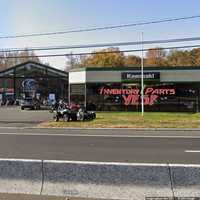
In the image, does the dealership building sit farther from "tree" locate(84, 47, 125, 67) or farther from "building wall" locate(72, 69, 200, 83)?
"tree" locate(84, 47, 125, 67)

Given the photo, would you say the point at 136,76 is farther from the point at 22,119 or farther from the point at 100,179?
the point at 100,179

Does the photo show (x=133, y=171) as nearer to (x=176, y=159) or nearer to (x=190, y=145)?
(x=176, y=159)

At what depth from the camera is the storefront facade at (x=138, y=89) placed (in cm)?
4178

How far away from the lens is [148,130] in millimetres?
24781

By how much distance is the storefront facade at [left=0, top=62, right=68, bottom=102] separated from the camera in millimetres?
71500

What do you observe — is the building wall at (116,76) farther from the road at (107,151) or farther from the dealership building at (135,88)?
the road at (107,151)

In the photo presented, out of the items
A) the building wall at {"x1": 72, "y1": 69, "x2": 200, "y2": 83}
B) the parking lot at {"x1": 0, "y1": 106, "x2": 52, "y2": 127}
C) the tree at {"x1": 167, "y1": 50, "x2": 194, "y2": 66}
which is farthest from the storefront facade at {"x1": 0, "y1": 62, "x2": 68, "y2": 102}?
the parking lot at {"x1": 0, "y1": 106, "x2": 52, "y2": 127}

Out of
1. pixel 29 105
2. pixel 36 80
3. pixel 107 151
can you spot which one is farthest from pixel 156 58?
pixel 107 151

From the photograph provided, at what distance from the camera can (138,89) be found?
43.0 m

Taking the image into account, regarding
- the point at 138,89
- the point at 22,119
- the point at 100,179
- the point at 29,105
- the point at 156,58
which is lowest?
the point at 22,119

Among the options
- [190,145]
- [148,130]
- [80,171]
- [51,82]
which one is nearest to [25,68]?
[51,82]

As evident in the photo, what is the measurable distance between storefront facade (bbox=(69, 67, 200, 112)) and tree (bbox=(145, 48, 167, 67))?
151 ft

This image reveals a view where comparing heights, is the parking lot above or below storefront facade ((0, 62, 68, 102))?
below

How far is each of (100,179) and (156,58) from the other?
86674mm
